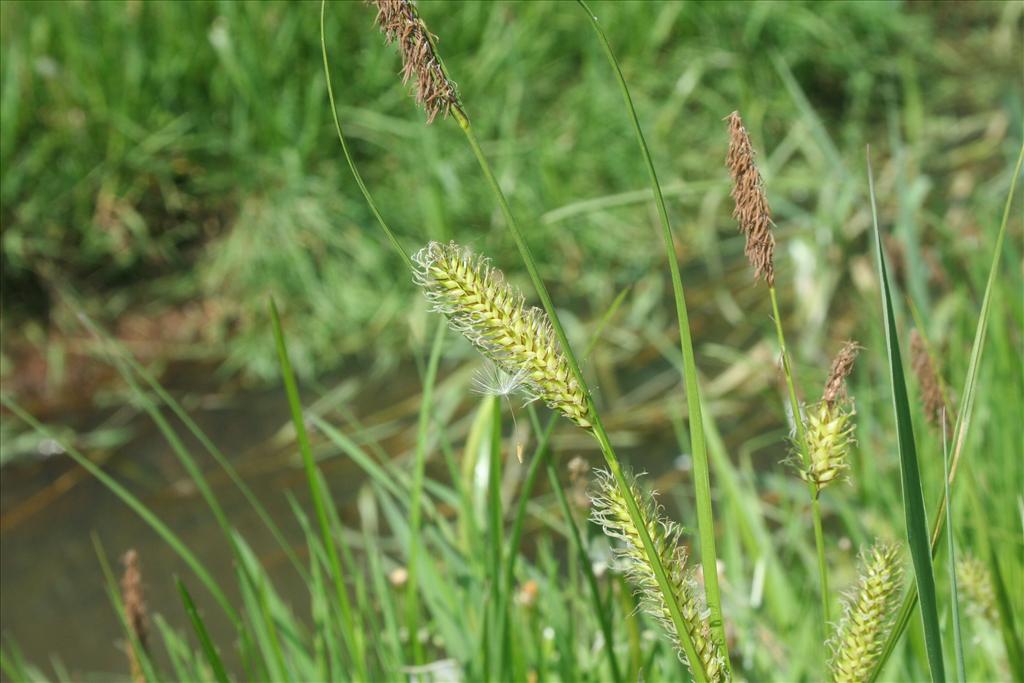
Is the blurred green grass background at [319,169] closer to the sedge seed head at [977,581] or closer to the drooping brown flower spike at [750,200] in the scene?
the sedge seed head at [977,581]

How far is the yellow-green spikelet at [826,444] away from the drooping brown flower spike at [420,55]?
0.32 metres

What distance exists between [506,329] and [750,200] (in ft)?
0.59

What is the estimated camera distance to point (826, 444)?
0.77 metres

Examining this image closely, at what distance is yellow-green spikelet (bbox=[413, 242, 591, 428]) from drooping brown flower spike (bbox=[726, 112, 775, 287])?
148 millimetres

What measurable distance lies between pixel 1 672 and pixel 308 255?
1.61 m

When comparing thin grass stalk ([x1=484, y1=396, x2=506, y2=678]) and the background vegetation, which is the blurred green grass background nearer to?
the background vegetation

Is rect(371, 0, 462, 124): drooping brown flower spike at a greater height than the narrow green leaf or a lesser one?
greater

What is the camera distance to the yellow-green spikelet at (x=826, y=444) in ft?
2.53

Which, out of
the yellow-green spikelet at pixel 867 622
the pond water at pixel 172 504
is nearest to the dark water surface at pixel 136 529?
the pond water at pixel 172 504

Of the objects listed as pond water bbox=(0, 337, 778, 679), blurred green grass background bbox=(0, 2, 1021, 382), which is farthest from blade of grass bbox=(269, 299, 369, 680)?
blurred green grass background bbox=(0, 2, 1021, 382)

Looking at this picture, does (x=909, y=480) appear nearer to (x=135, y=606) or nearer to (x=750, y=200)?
(x=750, y=200)

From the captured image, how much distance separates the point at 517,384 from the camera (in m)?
0.69

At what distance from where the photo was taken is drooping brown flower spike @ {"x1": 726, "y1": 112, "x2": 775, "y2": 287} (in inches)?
28.9

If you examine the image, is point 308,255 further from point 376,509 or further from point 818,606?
point 818,606
